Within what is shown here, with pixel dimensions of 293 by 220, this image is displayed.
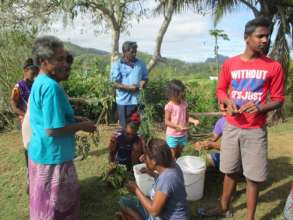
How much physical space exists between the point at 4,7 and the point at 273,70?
7449 millimetres

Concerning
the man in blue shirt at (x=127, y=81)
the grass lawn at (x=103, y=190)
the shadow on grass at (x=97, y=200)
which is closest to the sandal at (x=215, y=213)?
the grass lawn at (x=103, y=190)

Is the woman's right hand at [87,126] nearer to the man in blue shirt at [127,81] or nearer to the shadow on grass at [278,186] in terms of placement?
the shadow on grass at [278,186]

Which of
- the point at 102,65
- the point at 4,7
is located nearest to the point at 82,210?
the point at 102,65

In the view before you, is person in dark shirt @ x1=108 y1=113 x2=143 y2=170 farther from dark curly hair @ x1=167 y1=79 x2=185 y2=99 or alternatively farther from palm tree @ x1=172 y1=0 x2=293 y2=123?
palm tree @ x1=172 y1=0 x2=293 y2=123

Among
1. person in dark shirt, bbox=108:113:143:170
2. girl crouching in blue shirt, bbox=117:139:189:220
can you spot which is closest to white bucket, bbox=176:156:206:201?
person in dark shirt, bbox=108:113:143:170

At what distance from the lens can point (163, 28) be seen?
911cm

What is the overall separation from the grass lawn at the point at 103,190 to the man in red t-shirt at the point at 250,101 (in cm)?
68

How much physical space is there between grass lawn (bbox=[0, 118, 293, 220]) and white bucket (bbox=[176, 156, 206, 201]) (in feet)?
0.34

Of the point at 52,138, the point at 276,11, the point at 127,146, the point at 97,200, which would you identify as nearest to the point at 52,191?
the point at 52,138

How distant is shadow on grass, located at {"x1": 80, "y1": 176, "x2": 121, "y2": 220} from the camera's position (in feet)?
12.7

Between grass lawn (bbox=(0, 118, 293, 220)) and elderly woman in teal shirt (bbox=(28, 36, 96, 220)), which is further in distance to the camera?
grass lawn (bbox=(0, 118, 293, 220))

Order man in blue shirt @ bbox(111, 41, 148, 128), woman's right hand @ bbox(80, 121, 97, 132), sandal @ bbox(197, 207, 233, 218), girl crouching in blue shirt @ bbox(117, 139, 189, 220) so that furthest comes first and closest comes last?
1. man in blue shirt @ bbox(111, 41, 148, 128)
2. sandal @ bbox(197, 207, 233, 218)
3. girl crouching in blue shirt @ bbox(117, 139, 189, 220)
4. woman's right hand @ bbox(80, 121, 97, 132)

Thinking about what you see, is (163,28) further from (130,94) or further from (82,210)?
(82,210)

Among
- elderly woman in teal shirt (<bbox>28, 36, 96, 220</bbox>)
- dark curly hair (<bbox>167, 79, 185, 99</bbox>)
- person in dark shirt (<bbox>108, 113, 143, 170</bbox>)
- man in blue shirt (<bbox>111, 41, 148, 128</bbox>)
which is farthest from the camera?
man in blue shirt (<bbox>111, 41, 148, 128</bbox>)
